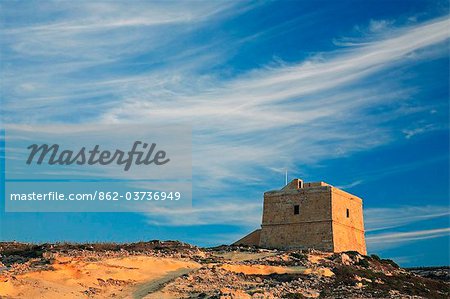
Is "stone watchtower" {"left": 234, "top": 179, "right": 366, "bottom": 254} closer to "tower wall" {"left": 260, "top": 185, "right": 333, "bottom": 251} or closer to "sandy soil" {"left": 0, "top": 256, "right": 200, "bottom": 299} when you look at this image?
"tower wall" {"left": 260, "top": 185, "right": 333, "bottom": 251}

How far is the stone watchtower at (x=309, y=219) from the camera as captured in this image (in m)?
39.9

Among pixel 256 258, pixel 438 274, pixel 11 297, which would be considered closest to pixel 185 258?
pixel 256 258

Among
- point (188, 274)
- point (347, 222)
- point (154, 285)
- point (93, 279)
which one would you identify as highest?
point (347, 222)

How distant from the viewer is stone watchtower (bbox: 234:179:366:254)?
39.9 meters

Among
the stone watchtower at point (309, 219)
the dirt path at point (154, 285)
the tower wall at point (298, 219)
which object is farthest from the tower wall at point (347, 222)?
the dirt path at point (154, 285)

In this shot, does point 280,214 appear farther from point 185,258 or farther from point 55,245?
point 55,245

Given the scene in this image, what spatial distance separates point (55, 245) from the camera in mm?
34125

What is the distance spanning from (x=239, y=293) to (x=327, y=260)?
11.7 metres

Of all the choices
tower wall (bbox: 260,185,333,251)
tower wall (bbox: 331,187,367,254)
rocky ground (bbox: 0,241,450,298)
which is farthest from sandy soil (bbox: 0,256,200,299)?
tower wall (bbox: 331,187,367,254)

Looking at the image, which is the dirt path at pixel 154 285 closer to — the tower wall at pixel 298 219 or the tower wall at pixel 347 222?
the tower wall at pixel 298 219

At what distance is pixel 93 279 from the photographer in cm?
2539

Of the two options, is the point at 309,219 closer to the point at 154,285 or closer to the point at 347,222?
the point at 347,222

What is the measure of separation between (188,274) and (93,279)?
4.47 metres

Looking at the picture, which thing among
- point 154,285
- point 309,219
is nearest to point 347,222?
point 309,219
